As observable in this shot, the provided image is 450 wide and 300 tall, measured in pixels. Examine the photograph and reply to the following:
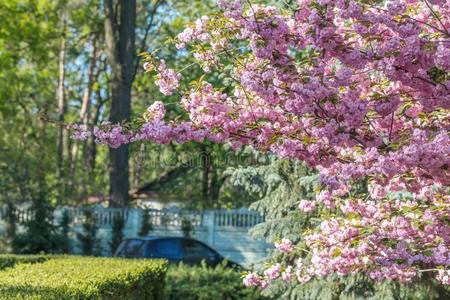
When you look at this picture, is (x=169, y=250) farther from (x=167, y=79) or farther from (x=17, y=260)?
(x=167, y=79)

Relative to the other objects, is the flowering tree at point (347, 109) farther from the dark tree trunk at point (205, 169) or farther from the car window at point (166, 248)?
the dark tree trunk at point (205, 169)

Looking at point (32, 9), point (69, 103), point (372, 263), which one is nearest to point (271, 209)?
point (372, 263)

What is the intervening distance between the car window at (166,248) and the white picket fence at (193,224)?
4029 mm

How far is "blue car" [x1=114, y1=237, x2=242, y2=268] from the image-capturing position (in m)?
16.0

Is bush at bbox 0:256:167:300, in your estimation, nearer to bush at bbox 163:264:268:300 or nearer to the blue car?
bush at bbox 163:264:268:300

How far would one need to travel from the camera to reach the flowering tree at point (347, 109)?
512cm

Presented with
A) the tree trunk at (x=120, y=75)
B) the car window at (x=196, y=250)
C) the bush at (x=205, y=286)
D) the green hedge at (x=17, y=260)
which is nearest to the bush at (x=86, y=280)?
the bush at (x=205, y=286)

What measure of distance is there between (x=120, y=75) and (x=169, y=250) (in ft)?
23.4

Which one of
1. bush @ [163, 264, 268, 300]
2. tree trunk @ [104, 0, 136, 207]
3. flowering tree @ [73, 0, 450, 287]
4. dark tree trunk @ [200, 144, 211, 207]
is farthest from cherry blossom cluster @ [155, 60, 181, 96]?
dark tree trunk @ [200, 144, 211, 207]

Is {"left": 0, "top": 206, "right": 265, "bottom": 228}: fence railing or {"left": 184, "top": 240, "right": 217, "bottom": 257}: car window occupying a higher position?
{"left": 0, "top": 206, "right": 265, "bottom": 228}: fence railing

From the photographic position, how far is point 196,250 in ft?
55.9

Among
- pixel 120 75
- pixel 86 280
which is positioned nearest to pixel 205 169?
pixel 120 75

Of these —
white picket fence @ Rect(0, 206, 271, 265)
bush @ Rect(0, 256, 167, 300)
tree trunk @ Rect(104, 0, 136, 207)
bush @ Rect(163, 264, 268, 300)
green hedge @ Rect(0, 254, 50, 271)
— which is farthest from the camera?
tree trunk @ Rect(104, 0, 136, 207)

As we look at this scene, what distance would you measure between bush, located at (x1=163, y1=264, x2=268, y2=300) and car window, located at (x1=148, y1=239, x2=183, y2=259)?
3894mm
